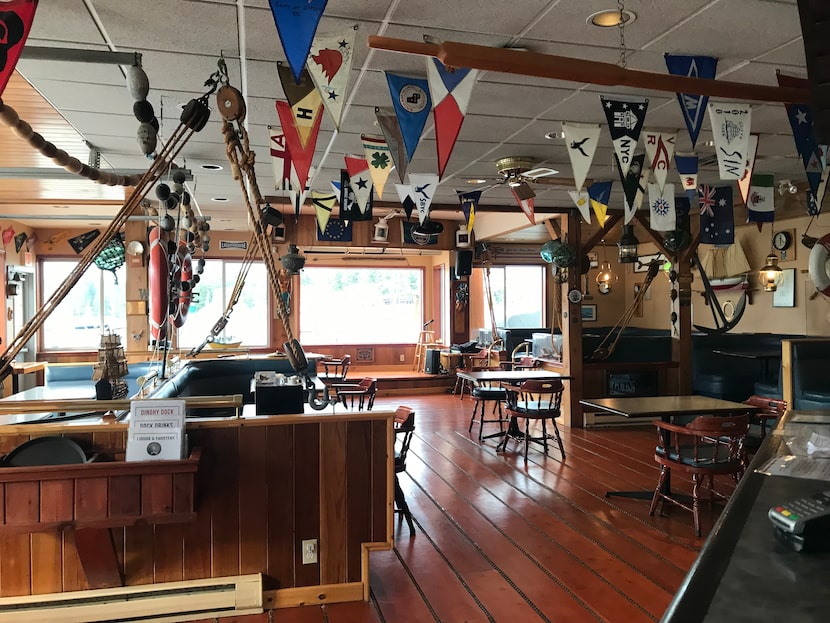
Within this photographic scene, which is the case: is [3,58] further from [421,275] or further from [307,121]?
[421,275]

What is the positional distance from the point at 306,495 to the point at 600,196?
14.5ft

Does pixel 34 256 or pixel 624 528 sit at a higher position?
pixel 34 256

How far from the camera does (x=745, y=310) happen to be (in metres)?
8.89

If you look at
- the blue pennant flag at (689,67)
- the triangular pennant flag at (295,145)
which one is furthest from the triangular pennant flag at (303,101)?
the blue pennant flag at (689,67)

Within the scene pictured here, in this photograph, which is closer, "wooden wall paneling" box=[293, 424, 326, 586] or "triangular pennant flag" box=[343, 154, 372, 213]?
"wooden wall paneling" box=[293, 424, 326, 586]

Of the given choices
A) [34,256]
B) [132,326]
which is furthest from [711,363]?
[34,256]

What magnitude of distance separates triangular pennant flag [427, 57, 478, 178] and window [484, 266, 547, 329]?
9.19 meters

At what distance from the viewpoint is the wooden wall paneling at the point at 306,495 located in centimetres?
306

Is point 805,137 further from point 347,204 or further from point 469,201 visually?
point 347,204

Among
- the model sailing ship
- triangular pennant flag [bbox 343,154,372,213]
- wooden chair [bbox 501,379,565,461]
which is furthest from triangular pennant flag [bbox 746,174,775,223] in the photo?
the model sailing ship

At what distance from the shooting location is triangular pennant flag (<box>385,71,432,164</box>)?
3412mm

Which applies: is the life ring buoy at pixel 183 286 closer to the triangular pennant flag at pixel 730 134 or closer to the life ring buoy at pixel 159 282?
the life ring buoy at pixel 159 282

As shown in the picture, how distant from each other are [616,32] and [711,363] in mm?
6338

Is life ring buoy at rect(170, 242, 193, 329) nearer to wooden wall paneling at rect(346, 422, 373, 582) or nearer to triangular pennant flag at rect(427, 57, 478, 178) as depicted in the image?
wooden wall paneling at rect(346, 422, 373, 582)
